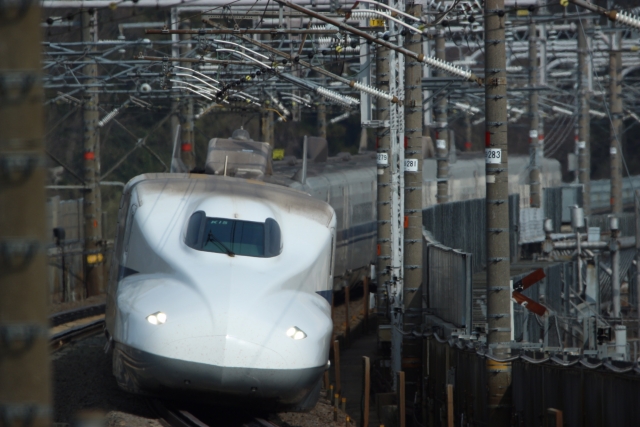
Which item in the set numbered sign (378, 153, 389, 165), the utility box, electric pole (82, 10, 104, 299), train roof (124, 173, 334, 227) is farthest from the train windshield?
the utility box

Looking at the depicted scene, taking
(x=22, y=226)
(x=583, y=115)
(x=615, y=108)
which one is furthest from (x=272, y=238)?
(x=615, y=108)

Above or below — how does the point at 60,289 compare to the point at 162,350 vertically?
below

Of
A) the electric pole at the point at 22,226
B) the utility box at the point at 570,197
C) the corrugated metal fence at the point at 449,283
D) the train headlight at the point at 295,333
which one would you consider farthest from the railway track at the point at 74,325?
the utility box at the point at 570,197

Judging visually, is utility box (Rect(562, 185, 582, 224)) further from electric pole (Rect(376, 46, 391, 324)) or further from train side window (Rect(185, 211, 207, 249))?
train side window (Rect(185, 211, 207, 249))

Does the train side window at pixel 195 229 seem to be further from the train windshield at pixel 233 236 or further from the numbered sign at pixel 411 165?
the numbered sign at pixel 411 165

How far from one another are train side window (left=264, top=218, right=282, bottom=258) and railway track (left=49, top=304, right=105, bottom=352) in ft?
21.3

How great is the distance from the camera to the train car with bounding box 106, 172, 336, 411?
10016mm

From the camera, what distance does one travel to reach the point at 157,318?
397 inches

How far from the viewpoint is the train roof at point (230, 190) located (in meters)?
11.8

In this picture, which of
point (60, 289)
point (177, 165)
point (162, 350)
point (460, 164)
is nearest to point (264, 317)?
point (162, 350)

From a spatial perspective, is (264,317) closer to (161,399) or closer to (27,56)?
(161,399)

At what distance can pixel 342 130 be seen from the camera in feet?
214

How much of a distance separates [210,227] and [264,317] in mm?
1563

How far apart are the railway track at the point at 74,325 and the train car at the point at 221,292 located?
597cm
